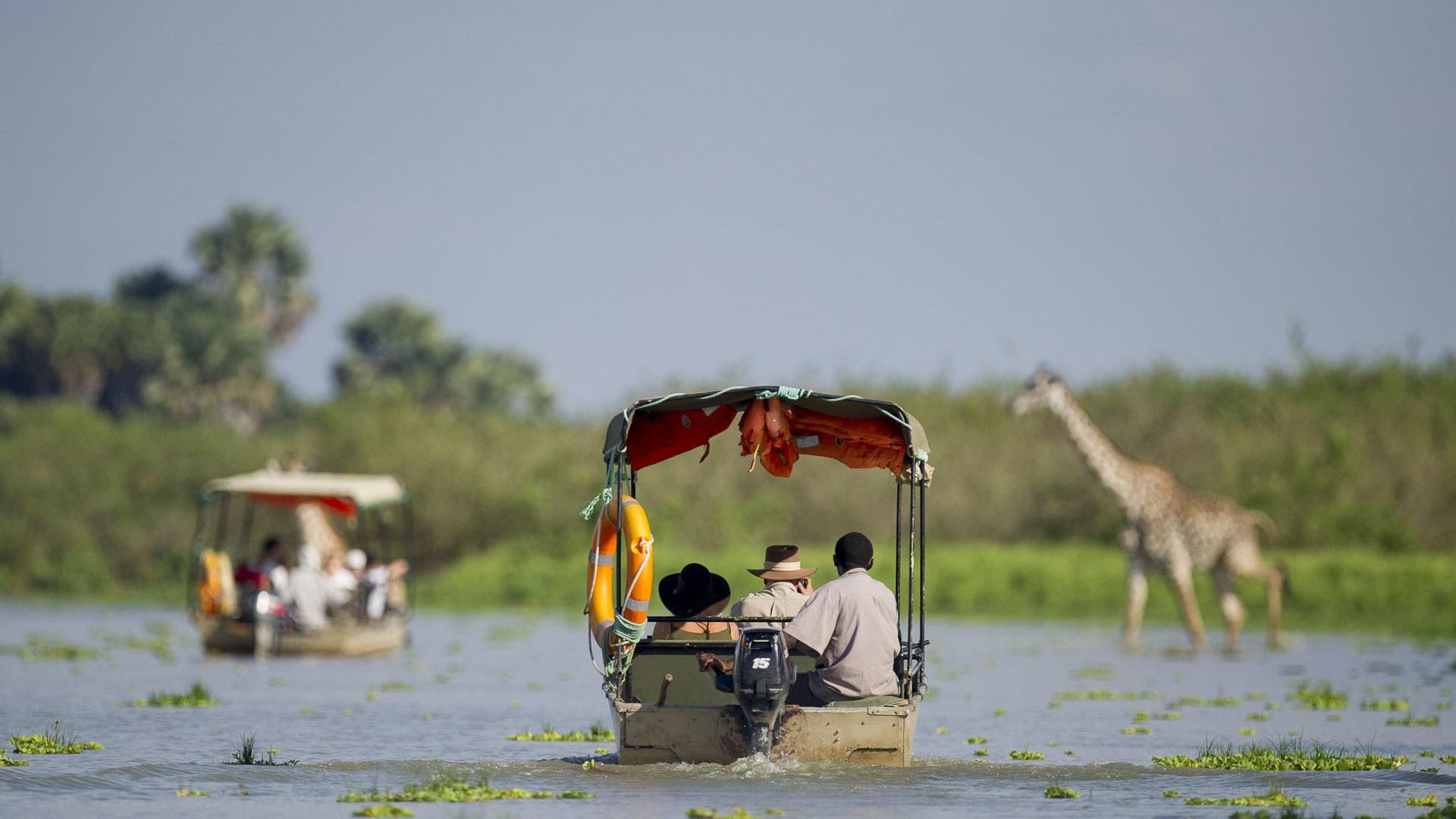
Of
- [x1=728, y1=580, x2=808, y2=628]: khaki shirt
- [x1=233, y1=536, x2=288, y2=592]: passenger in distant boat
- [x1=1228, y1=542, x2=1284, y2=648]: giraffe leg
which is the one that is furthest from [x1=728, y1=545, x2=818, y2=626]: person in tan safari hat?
[x1=1228, y1=542, x2=1284, y2=648]: giraffe leg

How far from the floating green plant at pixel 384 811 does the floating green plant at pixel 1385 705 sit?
11.8m

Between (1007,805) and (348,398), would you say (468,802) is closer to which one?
(1007,805)

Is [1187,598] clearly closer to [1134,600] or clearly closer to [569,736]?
[1134,600]

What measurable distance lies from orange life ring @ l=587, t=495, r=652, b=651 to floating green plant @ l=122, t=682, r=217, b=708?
6.72 m

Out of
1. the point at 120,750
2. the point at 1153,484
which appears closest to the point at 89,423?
the point at 1153,484

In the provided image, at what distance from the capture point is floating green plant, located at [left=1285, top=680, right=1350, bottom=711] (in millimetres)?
20203

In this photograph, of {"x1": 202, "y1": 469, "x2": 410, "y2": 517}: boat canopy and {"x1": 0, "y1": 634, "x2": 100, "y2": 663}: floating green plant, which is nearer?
{"x1": 0, "y1": 634, "x2": 100, "y2": 663}: floating green plant

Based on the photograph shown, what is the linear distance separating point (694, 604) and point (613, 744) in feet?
8.20

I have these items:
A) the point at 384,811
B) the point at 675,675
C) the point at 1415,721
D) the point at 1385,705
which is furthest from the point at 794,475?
the point at 384,811

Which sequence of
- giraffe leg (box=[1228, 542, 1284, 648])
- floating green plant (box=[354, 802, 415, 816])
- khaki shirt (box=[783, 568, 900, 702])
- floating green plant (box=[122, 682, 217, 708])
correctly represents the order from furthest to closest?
giraffe leg (box=[1228, 542, 1284, 648])
floating green plant (box=[122, 682, 217, 708])
khaki shirt (box=[783, 568, 900, 702])
floating green plant (box=[354, 802, 415, 816])

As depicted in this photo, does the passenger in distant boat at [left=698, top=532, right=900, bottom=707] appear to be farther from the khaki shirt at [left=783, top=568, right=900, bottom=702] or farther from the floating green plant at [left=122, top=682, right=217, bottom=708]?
the floating green plant at [left=122, top=682, right=217, bottom=708]

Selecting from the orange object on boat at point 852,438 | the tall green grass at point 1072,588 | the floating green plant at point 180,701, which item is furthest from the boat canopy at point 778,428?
the tall green grass at point 1072,588

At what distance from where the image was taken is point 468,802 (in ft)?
40.2

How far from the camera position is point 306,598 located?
27.2m
